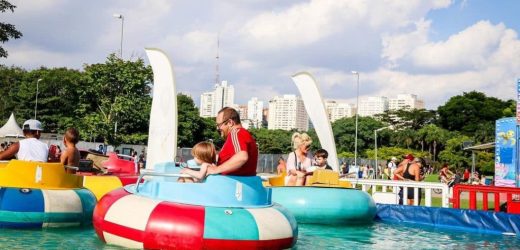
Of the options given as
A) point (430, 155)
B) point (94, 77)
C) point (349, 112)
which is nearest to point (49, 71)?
point (94, 77)

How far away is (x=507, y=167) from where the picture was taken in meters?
18.7

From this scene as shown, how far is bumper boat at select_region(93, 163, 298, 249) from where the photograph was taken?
22.7 ft

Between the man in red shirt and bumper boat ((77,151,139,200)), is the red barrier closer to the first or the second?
the man in red shirt

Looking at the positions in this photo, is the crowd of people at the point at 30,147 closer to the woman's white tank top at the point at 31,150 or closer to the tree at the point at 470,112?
the woman's white tank top at the point at 31,150

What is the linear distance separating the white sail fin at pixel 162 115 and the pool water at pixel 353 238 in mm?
3578

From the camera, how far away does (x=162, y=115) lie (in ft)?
44.1

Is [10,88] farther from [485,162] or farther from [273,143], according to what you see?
[485,162]

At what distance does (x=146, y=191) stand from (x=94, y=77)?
30.8 m

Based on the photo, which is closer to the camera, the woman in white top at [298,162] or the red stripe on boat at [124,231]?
the red stripe on boat at [124,231]

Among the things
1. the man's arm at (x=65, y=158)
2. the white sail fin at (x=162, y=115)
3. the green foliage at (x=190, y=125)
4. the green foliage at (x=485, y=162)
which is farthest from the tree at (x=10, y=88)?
the man's arm at (x=65, y=158)

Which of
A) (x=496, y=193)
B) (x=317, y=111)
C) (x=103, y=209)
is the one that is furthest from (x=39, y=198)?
(x=496, y=193)

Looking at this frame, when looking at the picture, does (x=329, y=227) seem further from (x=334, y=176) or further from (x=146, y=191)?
(x=146, y=191)

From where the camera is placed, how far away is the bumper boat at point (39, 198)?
8766 mm

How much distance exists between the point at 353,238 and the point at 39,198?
5033 mm
